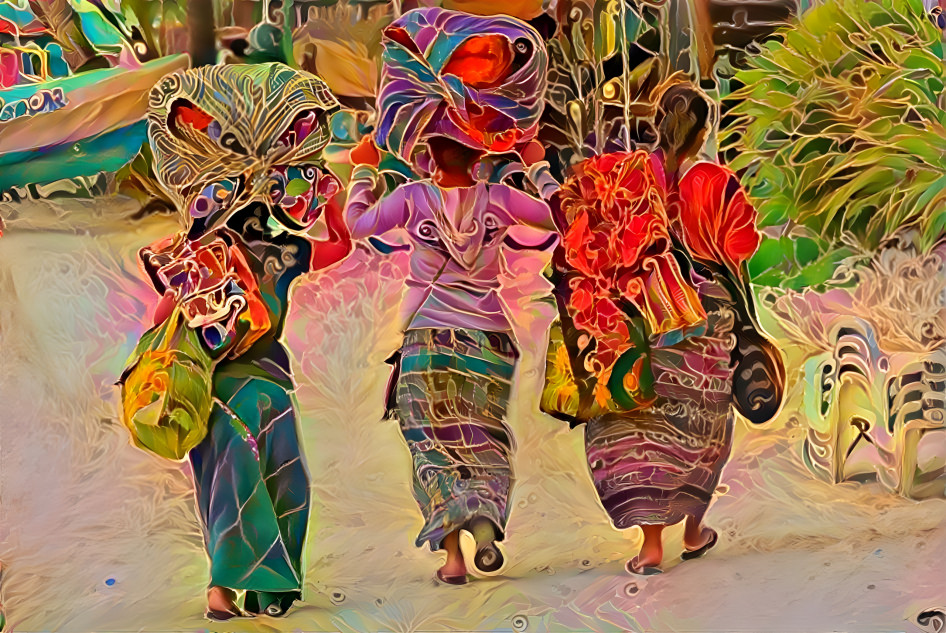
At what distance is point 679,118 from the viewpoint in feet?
5.49

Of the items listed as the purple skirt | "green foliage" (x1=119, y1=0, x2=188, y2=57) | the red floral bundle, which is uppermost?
"green foliage" (x1=119, y1=0, x2=188, y2=57)

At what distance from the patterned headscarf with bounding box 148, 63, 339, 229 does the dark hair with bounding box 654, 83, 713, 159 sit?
729 mm

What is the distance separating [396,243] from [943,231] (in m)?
1.24

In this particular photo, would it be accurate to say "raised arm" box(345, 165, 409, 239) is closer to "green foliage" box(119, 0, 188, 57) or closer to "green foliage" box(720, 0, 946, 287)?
"green foliage" box(119, 0, 188, 57)

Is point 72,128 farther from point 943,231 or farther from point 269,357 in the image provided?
point 943,231

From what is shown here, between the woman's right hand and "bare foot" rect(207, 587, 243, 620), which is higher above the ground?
the woman's right hand

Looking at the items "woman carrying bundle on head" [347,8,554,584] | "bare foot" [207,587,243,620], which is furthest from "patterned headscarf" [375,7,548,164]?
"bare foot" [207,587,243,620]


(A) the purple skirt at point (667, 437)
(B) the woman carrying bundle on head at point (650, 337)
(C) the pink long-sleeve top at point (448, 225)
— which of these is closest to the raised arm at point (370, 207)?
(C) the pink long-sleeve top at point (448, 225)

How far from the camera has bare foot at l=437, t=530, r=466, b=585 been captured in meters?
1.66

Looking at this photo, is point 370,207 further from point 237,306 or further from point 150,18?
point 150,18

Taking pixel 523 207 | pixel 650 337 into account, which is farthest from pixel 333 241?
pixel 650 337

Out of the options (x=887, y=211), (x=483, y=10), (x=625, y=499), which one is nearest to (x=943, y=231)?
(x=887, y=211)

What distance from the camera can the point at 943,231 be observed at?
5.60 ft

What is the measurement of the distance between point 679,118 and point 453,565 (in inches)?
43.9
